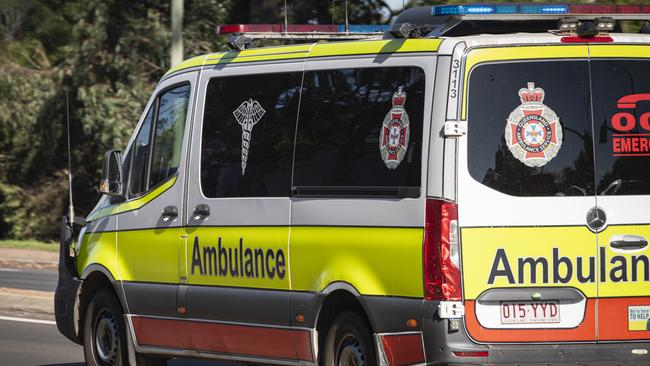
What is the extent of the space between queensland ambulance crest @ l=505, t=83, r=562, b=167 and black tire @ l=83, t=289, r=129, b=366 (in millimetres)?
3844

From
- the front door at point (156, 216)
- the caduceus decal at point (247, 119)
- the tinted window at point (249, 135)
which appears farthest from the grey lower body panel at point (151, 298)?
the caduceus decal at point (247, 119)

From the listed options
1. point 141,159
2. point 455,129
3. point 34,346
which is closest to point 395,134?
point 455,129

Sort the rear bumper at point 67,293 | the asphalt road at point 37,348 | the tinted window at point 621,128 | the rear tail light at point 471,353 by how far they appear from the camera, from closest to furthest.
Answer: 1. the rear tail light at point 471,353
2. the tinted window at point 621,128
3. the rear bumper at point 67,293
4. the asphalt road at point 37,348

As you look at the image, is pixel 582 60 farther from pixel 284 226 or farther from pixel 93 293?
pixel 93 293

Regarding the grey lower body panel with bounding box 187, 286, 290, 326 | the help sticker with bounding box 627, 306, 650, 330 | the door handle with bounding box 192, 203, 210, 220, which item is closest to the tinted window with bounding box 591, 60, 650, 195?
the help sticker with bounding box 627, 306, 650, 330

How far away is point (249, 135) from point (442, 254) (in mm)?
2100

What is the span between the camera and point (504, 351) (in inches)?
266

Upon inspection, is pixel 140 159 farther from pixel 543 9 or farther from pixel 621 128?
pixel 621 128

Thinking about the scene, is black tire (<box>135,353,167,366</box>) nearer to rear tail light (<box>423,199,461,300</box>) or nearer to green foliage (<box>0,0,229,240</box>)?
rear tail light (<box>423,199,461,300</box>)

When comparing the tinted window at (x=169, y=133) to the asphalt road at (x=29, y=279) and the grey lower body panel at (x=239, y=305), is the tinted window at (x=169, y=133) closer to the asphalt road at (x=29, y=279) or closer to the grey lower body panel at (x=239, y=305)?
the grey lower body panel at (x=239, y=305)

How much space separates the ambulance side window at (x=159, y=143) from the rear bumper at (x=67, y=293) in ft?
2.89

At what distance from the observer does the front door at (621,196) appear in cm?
690

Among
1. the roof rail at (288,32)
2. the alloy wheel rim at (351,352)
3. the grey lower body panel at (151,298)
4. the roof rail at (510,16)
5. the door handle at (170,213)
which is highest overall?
the roof rail at (288,32)

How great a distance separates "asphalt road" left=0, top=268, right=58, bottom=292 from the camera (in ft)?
58.2
